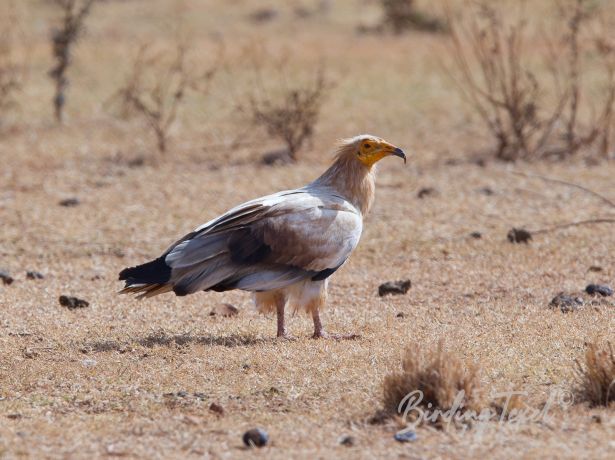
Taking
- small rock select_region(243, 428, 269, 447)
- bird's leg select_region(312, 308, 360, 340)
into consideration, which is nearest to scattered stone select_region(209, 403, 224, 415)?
small rock select_region(243, 428, 269, 447)

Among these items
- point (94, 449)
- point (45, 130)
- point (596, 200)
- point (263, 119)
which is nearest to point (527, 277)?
point (596, 200)

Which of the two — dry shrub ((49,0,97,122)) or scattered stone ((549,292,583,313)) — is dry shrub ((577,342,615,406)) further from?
dry shrub ((49,0,97,122))

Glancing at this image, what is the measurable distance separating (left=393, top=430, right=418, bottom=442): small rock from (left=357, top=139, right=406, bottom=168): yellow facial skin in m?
3.01

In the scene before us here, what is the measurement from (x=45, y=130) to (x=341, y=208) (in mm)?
9755

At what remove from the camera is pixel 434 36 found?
2383cm

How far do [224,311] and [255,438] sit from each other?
310 centimetres

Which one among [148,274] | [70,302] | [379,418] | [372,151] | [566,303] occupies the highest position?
[372,151]

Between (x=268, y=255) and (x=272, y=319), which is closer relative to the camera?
(x=268, y=255)

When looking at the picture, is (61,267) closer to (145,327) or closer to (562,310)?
(145,327)

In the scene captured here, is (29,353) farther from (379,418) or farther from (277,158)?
(277,158)

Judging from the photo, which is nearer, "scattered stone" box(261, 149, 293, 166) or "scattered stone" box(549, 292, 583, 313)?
"scattered stone" box(549, 292, 583, 313)

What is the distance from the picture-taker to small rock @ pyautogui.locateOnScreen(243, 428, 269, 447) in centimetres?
506

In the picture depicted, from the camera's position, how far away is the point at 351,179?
7762mm

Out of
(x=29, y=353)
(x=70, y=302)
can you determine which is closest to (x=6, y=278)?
(x=70, y=302)
